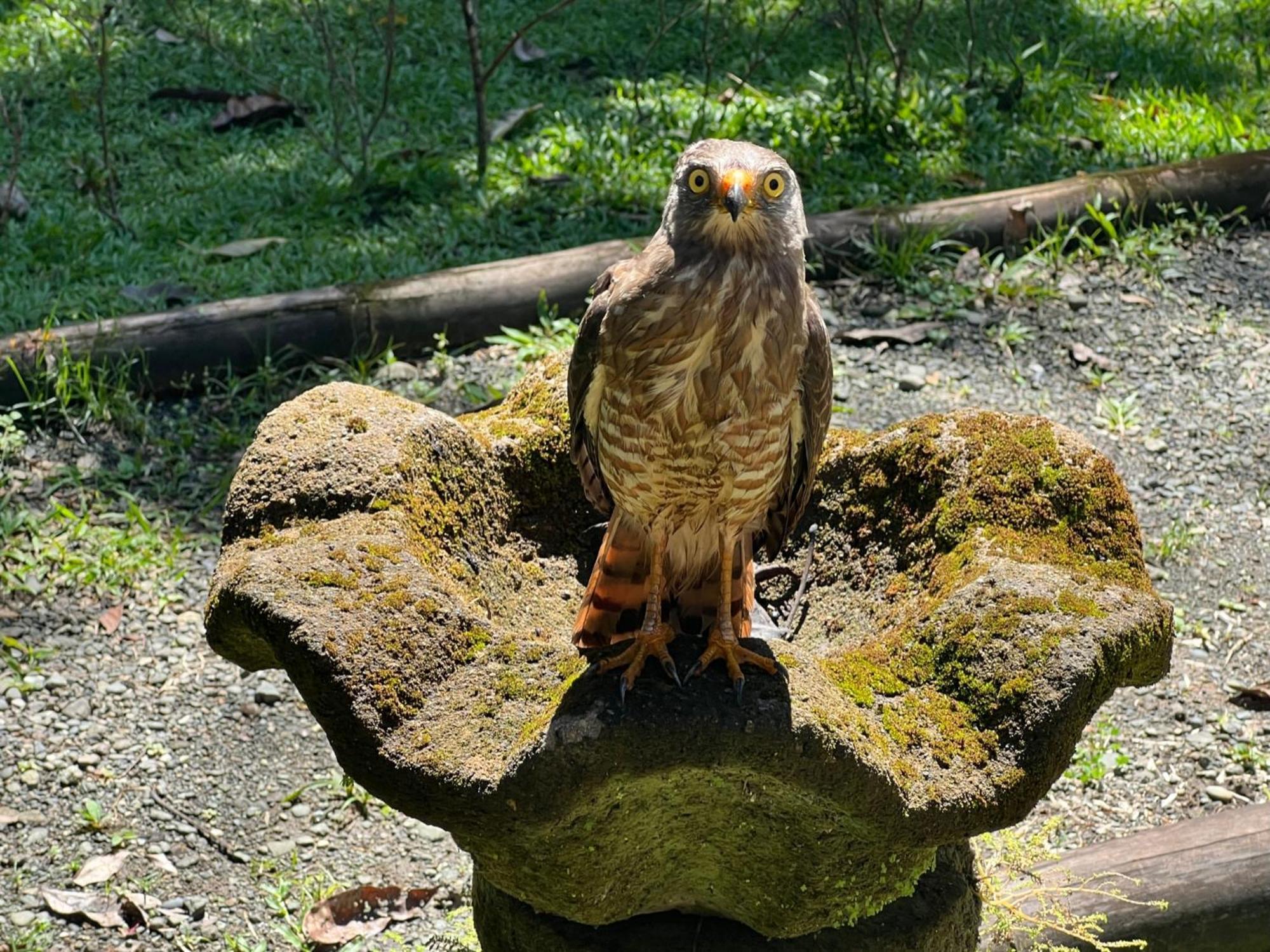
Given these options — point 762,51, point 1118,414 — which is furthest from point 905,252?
point 762,51

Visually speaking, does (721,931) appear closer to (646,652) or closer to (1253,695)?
(646,652)

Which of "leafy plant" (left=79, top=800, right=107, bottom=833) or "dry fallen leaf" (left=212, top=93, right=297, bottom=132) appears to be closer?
"leafy plant" (left=79, top=800, right=107, bottom=833)

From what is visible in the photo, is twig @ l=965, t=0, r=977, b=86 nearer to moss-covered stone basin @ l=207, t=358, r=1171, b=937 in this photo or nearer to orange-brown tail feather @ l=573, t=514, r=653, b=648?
moss-covered stone basin @ l=207, t=358, r=1171, b=937

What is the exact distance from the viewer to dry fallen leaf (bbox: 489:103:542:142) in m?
7.14

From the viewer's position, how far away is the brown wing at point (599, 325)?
269 centimetres

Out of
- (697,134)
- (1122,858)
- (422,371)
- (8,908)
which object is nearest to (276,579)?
(8,908)

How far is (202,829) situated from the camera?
4094mm

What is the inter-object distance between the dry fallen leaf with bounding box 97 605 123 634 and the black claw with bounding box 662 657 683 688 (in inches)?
108

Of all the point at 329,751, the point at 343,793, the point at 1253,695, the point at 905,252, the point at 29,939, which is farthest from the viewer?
the point at 905,252

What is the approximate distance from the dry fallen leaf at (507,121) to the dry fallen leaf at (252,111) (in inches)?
42.5

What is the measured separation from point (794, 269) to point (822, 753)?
92 cm

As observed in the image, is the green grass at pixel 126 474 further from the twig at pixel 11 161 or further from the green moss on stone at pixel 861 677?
the green moss on stone at pixel 861 677

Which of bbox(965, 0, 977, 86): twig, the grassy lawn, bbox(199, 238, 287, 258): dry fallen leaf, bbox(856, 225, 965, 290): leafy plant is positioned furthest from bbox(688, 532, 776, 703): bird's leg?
bbox(965, 0, 977, 86): twig

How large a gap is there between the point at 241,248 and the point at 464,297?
1.24 metres
